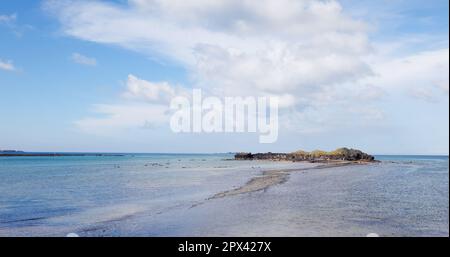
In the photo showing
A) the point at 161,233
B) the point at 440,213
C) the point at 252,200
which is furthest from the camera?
the point at 252,200

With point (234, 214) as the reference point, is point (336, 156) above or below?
above

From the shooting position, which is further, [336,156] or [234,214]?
[336,156]

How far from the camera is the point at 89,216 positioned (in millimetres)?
18562

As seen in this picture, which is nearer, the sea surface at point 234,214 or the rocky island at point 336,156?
the sea surface at point 234,214

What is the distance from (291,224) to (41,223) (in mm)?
11080

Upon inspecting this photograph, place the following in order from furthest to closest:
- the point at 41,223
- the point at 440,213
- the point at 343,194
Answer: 1. the point at 343,194
2. the point at 440,213
3. the point at 41,223

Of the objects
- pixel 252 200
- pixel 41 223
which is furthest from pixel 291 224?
pixel 41 223

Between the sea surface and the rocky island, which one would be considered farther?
the rocky island
